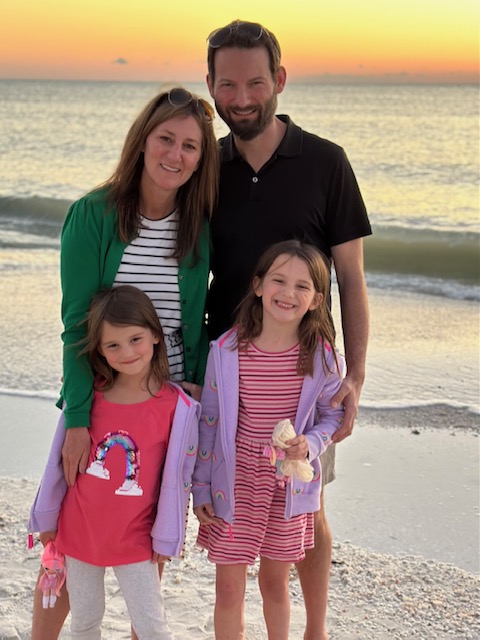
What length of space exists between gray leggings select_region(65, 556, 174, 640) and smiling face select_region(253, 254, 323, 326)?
950 millimetres

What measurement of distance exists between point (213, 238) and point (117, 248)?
0.42 m

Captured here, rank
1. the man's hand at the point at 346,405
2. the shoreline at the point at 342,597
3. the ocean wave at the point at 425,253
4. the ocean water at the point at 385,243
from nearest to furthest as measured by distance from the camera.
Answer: the man's hand at the point at 346,405, the shoreline at the point at 342,597, the ocean water at the point at 385,243, the ocean wave at the point at 425,253

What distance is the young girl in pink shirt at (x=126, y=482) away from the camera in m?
2.73

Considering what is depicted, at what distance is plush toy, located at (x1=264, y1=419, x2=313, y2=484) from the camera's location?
2.73 m

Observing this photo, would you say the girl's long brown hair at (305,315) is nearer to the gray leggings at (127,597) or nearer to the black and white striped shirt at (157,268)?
the black and white striped shirt at (157,268)

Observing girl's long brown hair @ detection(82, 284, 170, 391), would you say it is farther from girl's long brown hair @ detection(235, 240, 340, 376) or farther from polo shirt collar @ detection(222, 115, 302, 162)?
polo shirt collar @ detection(222, 115, 302, 162)

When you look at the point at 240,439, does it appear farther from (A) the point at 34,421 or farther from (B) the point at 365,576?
(A) the point at 34,421

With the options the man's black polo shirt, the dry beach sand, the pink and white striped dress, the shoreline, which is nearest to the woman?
the man's black polo shirt

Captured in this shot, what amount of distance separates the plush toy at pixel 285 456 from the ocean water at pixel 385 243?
4.44 feet

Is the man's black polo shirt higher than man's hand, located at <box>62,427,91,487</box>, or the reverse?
the man's black polo shirt

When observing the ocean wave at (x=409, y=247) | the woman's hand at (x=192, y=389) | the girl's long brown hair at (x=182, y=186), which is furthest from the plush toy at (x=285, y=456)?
the ocean wave at (x=409, y=247)

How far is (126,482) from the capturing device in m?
2.74

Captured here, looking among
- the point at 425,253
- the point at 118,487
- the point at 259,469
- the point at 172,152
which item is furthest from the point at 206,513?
the point at 425,253

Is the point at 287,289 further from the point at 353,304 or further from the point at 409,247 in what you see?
the point at 409,247
